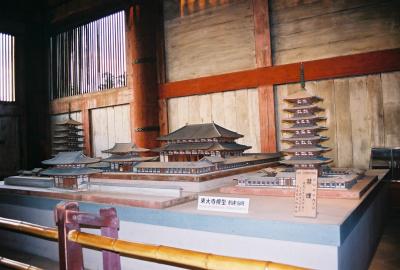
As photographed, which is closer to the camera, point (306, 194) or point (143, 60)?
point (306, 194)

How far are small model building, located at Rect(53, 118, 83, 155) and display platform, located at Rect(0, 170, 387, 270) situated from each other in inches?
278

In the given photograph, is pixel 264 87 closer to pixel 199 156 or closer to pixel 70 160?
pixel 199 156

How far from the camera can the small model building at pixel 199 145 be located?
245 inches

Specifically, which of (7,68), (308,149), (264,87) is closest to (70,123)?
(7,68)

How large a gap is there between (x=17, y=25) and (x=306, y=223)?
1223 cm

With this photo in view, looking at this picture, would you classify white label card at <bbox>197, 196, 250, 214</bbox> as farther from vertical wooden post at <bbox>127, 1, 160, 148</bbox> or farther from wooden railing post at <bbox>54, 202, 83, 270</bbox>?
vertical wooden post at <bbox>127, 1, 160, 148</bbox>

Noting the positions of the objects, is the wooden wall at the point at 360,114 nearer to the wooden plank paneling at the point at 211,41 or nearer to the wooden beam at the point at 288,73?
the wooden beam at the point at 288,73

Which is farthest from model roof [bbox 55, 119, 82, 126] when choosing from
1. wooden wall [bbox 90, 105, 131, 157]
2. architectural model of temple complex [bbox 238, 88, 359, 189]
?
architectural model of temple complex [bbox 238, 88, 359, 189]

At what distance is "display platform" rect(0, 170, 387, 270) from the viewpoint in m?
2.87

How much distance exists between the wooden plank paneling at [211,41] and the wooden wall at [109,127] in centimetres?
209

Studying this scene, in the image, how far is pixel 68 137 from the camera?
11.0 metres

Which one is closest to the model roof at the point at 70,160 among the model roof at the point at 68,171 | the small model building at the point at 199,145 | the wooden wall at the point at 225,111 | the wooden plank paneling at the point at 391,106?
the model roof at the point at 68,171

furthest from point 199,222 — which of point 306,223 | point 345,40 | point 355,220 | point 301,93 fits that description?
point 345,40

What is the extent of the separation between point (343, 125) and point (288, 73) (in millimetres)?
1680
